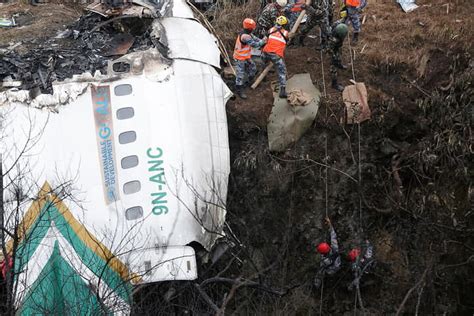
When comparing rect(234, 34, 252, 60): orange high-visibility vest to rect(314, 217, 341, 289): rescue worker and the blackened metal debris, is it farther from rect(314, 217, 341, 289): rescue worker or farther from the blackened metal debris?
rect(314, 217, 341, 289): rescue worker

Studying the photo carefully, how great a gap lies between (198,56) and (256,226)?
3115 millimetres

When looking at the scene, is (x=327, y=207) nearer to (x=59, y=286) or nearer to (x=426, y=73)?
(x=426, y=73)

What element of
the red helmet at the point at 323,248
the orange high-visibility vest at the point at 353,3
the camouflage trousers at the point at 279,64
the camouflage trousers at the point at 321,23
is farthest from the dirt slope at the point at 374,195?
the orange high-visibility vest at the point at 353,3

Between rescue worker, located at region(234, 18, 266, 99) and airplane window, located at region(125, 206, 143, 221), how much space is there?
313 centimetres

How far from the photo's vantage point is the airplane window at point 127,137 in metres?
8.57

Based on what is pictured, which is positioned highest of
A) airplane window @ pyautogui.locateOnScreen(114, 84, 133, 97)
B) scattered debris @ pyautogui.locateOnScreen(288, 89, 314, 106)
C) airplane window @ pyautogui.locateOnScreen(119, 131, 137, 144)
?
airplane window @ pyautogui.locateOnScreen(114, 84, 133, 97)

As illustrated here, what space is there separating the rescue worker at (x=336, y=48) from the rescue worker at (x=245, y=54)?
123 centimetres

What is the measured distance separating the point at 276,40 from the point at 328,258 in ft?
12.4

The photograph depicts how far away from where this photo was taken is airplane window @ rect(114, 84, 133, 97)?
875cm

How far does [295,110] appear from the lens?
10023 millimetres

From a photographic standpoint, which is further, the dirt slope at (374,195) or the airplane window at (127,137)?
the dirt slope at (374,195)

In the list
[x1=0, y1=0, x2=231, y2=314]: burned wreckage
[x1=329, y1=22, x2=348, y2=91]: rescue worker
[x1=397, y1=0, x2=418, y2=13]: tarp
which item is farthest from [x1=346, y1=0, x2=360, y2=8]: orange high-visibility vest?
[x1=0, y1=0, x2=231, y2=314]: burned wreckage

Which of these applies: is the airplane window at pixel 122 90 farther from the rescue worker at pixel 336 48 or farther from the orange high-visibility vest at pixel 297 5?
the orange high-visibility vest at pixel 297 5

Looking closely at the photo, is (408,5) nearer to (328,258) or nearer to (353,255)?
(353,255)
